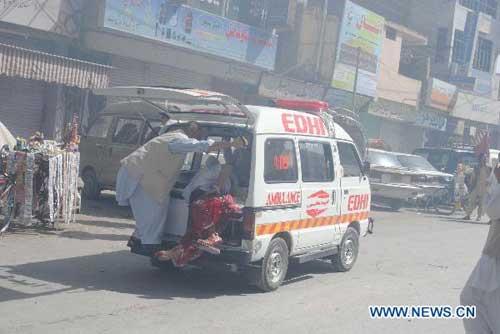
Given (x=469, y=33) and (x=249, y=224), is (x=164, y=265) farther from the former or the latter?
(x=469, y=33)

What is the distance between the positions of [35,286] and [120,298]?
924 mm

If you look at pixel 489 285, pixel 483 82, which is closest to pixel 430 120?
pixel 483 82

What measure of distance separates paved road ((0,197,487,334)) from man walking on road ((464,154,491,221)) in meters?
7.29

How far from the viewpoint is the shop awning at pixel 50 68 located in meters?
13.6

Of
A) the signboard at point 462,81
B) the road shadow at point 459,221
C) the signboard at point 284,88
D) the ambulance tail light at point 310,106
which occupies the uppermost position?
the signboard at point 462,81

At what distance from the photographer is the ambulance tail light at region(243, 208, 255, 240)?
6570 millimetres

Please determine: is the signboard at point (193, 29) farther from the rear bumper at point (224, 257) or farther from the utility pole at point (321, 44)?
the rear bumper at point (224, 257)

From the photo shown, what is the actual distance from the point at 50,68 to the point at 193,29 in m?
4.94

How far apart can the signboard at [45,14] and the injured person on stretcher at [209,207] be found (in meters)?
9.23

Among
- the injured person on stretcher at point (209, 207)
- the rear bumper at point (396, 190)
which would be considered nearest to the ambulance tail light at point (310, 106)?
the injured person on stretcher at point (209, 207)

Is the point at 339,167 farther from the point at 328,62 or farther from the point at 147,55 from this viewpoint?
the point at 328,62

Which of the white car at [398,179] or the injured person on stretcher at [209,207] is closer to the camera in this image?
the injured person on stretcher at [209,207]

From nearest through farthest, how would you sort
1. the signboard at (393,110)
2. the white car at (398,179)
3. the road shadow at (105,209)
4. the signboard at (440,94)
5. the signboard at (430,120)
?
the road shadow at (105,209), the white car at (398,179), the signboard at (393,110), the signboard at (440,94), the signboard at (430,120)

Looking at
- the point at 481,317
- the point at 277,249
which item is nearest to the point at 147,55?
the point at 277,249
